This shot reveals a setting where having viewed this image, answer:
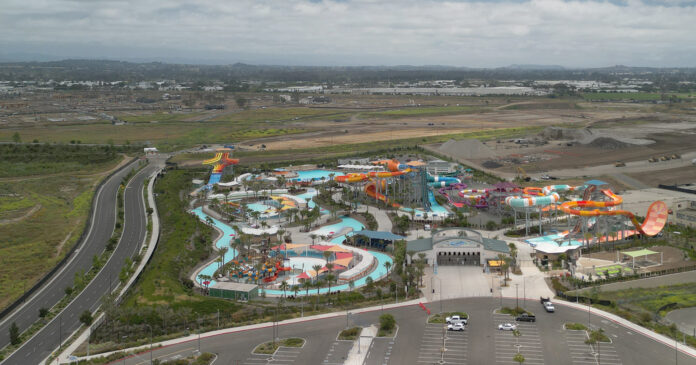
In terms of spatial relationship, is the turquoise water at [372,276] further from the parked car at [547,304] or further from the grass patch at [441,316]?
the parked car at [547,304]

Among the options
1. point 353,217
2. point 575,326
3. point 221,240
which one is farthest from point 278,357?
point 353,217

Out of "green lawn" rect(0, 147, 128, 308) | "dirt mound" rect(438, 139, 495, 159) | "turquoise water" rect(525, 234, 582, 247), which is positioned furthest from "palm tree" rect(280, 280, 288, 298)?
"dirt mound" rect(438, 139, 495, 159)

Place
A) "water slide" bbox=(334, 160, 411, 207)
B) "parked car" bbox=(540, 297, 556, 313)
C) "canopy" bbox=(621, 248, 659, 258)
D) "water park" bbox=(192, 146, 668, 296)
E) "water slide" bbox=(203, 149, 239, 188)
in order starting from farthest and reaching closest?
"water slide" bbox=(203, 149, 239, 188), "water slide" bbox=(334, 160, 411, 207), "canopy" bbox=(621, 248, 659, 258), "water park" bbox=(192, 146, 668, 296), "parked car" bbox=(540, 297, 556, 313)

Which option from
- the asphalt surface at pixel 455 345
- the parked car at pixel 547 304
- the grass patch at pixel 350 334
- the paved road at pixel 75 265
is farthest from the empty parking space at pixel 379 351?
the paved road at pixel 75 265

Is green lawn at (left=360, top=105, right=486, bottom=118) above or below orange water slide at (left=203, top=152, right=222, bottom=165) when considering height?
above

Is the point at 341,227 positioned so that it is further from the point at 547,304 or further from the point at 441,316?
the point at 547,304

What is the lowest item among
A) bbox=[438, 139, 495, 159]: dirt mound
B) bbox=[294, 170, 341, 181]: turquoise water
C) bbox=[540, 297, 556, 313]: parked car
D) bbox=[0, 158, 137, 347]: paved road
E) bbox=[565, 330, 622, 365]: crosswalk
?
bbox=[0, 158, 137, 347]: paved road

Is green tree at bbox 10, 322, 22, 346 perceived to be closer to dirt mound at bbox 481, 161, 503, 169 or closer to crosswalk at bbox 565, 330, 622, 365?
crosswalk at bbox 565, 330, 622, 365
